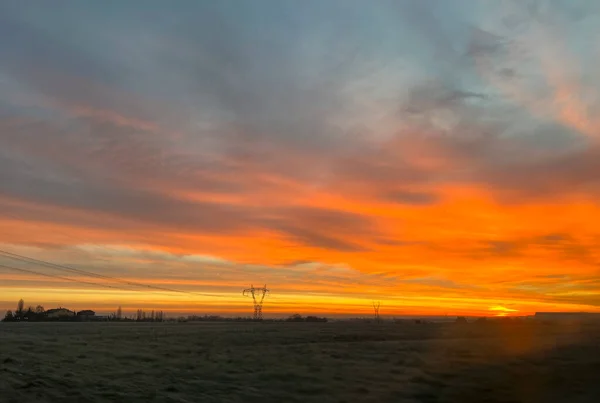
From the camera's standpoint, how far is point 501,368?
4878 centimetres

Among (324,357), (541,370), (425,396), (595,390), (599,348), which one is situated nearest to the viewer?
(425,396)

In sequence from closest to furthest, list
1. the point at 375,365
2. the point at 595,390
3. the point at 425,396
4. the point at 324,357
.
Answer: the point at 425,396 → the point at 595,390 → the point at 375,365 → the point at 324,357

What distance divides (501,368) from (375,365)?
11.9 meters

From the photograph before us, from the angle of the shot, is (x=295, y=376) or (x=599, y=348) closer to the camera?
(x=295, y=376)

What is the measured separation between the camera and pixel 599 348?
6900 cm

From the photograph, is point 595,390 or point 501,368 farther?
point 501,368

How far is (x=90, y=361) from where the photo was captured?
4856 centimetres

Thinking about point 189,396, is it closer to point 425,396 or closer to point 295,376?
point 295,376

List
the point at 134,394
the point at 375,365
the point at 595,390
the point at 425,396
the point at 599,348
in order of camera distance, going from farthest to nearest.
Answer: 1. the point at 599,348
2. the point at 375,365
3. the point at 595,390
4. the point at 425,396
5. the point at 134,394

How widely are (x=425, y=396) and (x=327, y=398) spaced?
22.7 ft

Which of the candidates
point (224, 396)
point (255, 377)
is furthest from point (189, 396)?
point (255, 377)

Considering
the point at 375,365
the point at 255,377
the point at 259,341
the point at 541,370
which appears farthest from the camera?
the point at 259,341

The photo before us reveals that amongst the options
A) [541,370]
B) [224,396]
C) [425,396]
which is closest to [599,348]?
[541,370]

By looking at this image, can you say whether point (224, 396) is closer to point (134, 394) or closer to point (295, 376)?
point (134, 394)
